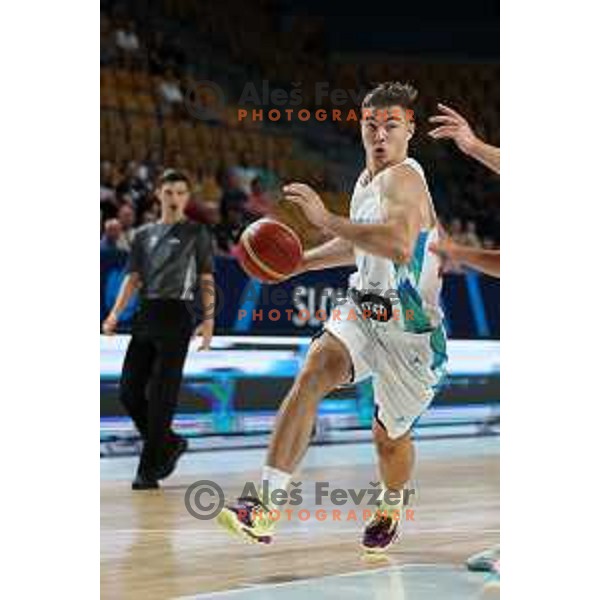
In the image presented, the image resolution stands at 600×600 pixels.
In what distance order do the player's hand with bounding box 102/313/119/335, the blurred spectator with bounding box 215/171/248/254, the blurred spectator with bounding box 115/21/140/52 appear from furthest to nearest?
the blurred spectator with bounding box 115/21/140/52 → the blurred spectator with bounding box 215/171/248/254 → the player's hand with bounding box 102/313/119/335

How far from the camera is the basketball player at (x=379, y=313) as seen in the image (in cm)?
396

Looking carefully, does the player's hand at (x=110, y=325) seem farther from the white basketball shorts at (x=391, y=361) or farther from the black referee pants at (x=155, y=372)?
the white basketball shorts at (x=391, y=361)

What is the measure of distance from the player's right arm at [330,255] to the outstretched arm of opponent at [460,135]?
450 millimetres

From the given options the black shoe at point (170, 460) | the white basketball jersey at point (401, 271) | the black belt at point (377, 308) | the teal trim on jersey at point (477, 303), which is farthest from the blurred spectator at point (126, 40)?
the black belt at point (377, 308)

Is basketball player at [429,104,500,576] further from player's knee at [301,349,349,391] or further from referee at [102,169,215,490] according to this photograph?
referee at [102,169,215,490]

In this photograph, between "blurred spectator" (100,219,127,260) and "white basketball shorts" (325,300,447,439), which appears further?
"blurred spectator" (100,219,127,260)

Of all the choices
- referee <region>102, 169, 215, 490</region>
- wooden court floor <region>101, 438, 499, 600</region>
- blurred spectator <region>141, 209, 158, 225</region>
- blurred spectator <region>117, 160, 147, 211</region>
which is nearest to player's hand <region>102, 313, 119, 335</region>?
referee <region>102, 169, 215, 490</region>

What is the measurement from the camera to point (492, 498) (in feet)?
18.8

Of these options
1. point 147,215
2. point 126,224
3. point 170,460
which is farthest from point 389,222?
point 126,224

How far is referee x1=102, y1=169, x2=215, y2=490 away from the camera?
5953mm

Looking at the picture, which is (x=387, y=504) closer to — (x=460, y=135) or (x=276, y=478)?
(x=276, y=478)
